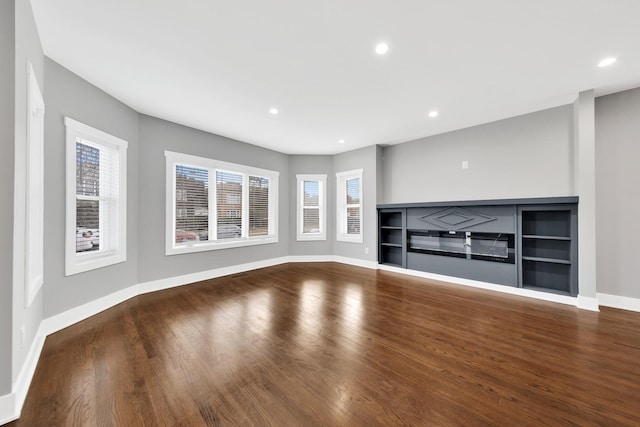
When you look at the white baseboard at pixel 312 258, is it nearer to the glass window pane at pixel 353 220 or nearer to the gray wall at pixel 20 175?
the glass window pane at pixel 353 220

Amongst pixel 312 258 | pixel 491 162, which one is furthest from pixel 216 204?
pixel 491 162

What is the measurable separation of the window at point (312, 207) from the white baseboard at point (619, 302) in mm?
4967

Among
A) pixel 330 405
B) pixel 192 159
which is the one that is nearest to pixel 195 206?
pixel 192 159

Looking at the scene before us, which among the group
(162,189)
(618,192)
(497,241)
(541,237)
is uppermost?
(162,189)

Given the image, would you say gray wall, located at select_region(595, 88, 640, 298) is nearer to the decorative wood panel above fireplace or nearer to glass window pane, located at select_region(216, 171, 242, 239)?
the decorative wood panel above fireplace

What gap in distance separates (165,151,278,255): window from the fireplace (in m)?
3.38

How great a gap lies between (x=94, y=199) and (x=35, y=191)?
909 millimetres

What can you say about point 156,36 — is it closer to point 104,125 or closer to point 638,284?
point 104,125

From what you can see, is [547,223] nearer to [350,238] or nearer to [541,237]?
[541,237]

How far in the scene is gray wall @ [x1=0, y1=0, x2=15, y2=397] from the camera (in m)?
1.50

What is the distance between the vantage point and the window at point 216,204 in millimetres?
4285

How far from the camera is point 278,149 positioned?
235 inches

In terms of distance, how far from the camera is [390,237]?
5.79 metres

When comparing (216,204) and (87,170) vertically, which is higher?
(87,170)
